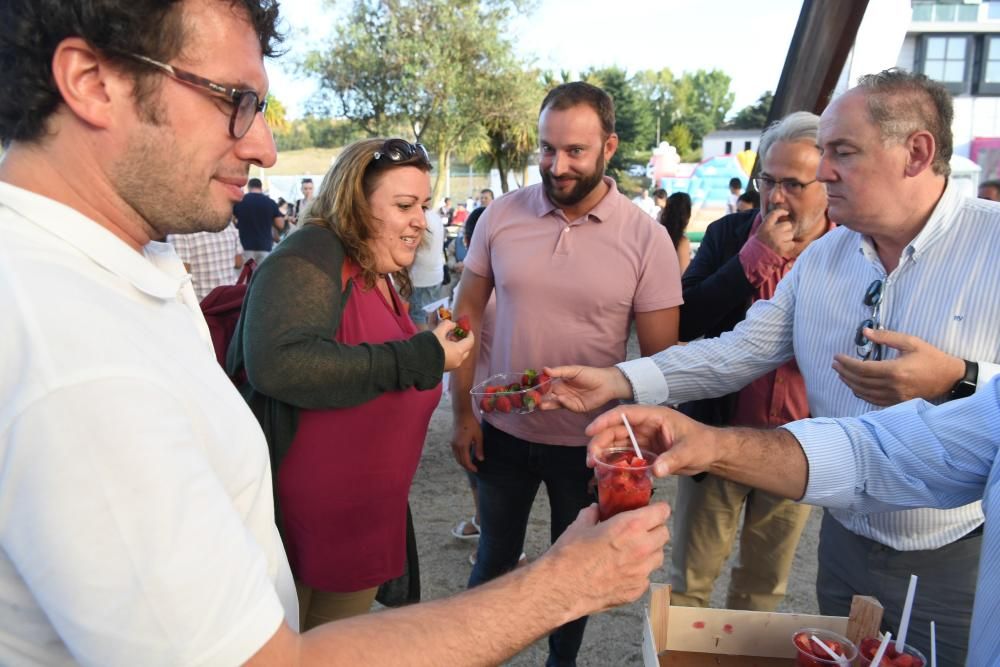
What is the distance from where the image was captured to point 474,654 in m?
1.03

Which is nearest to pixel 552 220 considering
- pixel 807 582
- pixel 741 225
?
pixel 741 225

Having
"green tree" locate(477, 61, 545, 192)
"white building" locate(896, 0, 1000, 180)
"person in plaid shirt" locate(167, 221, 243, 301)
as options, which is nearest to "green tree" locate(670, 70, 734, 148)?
"white building" locate(896, 0, 1000, 180)

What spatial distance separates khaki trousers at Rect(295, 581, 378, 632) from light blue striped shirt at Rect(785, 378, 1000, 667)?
5.00 ft

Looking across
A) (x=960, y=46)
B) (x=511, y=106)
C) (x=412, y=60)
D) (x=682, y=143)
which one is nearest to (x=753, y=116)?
(x=682, y=143)

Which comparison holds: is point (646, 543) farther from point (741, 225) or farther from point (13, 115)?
point (741, 225)

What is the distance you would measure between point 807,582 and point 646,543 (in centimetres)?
312

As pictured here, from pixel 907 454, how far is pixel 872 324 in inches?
23.8

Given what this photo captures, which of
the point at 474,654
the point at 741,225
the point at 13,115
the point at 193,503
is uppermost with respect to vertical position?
the point at 13,115

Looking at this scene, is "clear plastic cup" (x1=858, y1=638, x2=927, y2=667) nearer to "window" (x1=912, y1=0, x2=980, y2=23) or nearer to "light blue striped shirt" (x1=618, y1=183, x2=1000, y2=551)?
"light blue striped shirt" (x1=618, y1=183, x2=1000, y2=551)

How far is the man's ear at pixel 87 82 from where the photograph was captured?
938 millimetres

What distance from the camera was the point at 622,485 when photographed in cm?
145

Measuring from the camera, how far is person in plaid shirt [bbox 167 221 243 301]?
17.8ft

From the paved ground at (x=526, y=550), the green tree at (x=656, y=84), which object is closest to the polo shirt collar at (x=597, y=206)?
the paved ground at (x=526, y=550)

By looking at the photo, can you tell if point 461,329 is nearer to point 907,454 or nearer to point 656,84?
point 907,454
